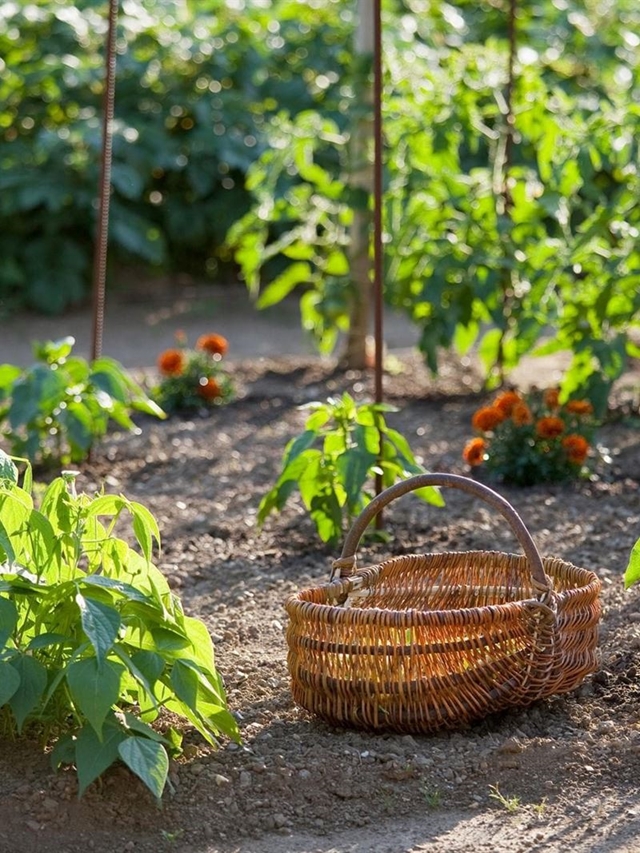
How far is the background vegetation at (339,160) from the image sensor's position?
505 centimetres

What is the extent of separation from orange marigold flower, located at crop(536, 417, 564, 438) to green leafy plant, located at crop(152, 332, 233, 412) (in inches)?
69.9

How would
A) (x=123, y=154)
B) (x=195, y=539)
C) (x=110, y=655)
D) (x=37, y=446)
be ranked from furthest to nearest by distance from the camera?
(x=123, y=154)
(x=37, y=446)
(x=195, y=539)
(x=110, y=655)

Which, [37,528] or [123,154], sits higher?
[123,154]

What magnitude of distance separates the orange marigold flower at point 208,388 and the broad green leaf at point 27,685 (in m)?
3.44

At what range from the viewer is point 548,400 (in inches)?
186

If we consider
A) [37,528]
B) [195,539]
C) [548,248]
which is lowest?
[195,539]

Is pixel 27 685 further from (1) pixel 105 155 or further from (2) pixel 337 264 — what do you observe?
(2) pixel 337 264

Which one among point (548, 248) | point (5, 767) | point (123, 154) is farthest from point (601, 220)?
point (123, 154)

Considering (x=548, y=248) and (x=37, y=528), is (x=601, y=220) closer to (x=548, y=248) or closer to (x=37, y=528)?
(x=548, y=248)

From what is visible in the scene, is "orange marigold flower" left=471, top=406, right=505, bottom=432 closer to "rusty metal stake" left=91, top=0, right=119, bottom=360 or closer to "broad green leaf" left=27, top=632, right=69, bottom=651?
"rusty metal stake" left=91, top=0, right=119, bottom=360

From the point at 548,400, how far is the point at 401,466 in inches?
43.8

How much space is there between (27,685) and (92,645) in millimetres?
166

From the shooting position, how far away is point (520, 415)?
4.57m

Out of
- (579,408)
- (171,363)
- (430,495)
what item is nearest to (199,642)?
(430,495)
